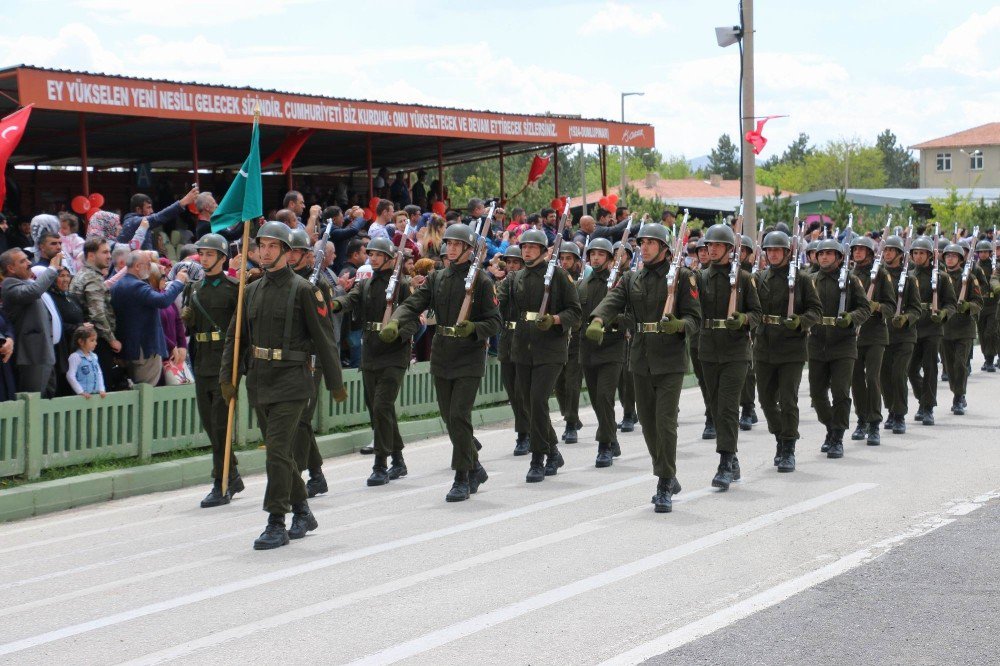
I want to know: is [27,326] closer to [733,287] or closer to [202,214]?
[202,214]

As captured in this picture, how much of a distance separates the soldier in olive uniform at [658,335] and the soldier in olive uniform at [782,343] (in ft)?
5.43

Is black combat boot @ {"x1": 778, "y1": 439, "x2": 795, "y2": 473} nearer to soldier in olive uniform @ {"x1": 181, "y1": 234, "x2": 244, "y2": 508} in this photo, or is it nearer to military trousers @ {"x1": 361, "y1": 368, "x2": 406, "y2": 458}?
military trousers @ {"x1": 361, "y1": 368, "x2": 406, "y2": 458}

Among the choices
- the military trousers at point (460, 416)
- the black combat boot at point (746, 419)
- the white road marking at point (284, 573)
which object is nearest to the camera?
the white road marking at point (284, 573)

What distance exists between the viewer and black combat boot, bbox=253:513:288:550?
331 inches

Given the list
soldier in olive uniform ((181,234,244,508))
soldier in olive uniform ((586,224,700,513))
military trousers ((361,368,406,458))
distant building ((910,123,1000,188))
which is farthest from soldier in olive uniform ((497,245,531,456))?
distant building ((910,123,1000,188))

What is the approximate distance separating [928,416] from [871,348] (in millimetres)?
1671

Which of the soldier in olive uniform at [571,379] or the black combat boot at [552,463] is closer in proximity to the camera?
the black combat boot at [552,463]

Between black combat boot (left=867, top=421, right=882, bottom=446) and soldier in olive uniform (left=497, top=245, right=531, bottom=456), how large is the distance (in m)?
3.37

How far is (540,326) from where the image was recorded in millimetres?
10844

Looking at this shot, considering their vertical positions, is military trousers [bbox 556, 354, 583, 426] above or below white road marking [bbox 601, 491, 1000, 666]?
above

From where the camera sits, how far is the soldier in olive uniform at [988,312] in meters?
18.9

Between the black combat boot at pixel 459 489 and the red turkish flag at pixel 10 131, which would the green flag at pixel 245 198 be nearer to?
the black combat boot at pixel 459 489

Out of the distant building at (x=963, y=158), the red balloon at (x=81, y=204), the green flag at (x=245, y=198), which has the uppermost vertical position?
the distant building at (x=963, y=158)

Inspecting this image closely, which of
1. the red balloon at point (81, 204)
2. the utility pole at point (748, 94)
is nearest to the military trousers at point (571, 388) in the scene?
the red balloon at point (81, 204)
